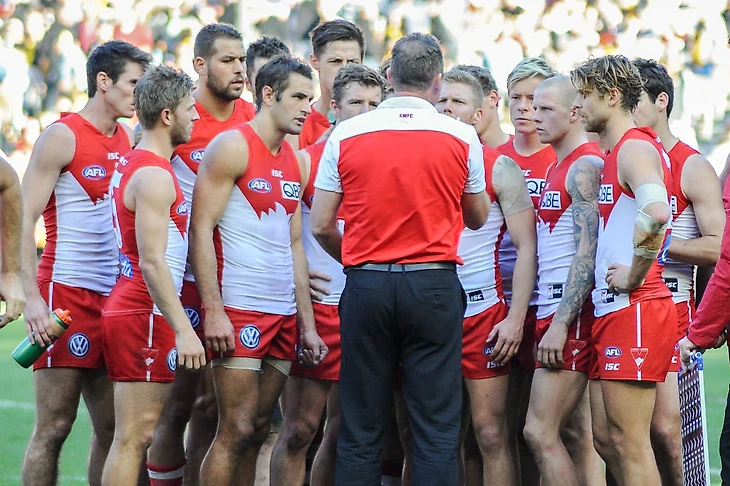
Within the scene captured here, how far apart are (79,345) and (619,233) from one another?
278cm

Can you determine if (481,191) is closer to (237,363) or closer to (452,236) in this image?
(452,236)

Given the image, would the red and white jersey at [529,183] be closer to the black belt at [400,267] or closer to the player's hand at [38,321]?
the black belt at [400,267]

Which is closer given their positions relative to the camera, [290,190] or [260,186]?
[260,186]

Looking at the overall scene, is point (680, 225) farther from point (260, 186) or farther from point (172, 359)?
point (172, 359)

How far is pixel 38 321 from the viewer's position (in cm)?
541

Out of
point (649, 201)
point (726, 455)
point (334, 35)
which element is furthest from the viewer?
point (334, 35)

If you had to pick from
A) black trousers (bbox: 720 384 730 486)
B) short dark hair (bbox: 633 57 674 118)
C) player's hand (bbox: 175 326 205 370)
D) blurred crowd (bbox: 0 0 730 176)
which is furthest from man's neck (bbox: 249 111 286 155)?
blurred crowd (bbox: 0 0 730 176)

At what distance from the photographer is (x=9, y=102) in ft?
60.6

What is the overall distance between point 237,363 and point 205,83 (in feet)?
5.97

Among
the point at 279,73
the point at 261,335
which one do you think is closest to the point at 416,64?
the point at 279,73

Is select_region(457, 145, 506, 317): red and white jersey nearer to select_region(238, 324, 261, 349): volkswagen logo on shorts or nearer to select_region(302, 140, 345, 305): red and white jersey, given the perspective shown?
select_region(302, 140, 345, 305): red and white jersey

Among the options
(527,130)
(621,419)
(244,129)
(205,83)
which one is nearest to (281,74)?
(244,129)

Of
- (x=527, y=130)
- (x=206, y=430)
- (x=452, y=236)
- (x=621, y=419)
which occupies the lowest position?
(x=206, y=430)

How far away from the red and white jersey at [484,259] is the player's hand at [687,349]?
1097mm
